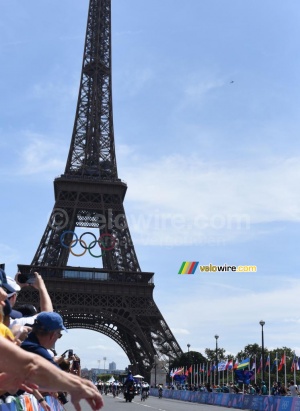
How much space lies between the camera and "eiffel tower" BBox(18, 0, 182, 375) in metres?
75.4

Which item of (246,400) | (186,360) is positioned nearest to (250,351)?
(186,360)

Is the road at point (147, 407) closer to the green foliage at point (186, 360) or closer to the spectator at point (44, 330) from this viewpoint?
the spectator at point (44, 330)

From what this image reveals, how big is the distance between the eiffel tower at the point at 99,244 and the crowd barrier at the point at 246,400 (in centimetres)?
2016

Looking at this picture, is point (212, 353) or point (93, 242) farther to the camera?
point (212, 353)

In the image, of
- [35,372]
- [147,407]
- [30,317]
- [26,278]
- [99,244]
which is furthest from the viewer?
[99,244]

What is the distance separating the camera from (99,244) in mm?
80375

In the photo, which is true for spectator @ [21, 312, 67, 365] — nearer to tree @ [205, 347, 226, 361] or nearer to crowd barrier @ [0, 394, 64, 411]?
crowd barrier @ [0, 394, 64, 411]

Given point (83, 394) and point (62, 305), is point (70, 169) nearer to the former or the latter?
point (62, 305)

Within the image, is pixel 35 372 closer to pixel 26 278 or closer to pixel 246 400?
pixel 26 278

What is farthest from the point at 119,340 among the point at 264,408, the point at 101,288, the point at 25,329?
the point at 25,329

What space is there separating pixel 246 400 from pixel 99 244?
47417 mm

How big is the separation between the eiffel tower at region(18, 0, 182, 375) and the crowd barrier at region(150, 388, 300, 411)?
20.2 m

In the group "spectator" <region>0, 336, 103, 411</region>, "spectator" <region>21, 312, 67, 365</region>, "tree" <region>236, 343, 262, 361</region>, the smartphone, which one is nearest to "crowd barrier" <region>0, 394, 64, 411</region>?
"spectator" <region>21, 312, 67, 365</region>

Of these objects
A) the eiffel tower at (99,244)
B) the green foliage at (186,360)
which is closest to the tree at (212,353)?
the green foliage at (186,360)
